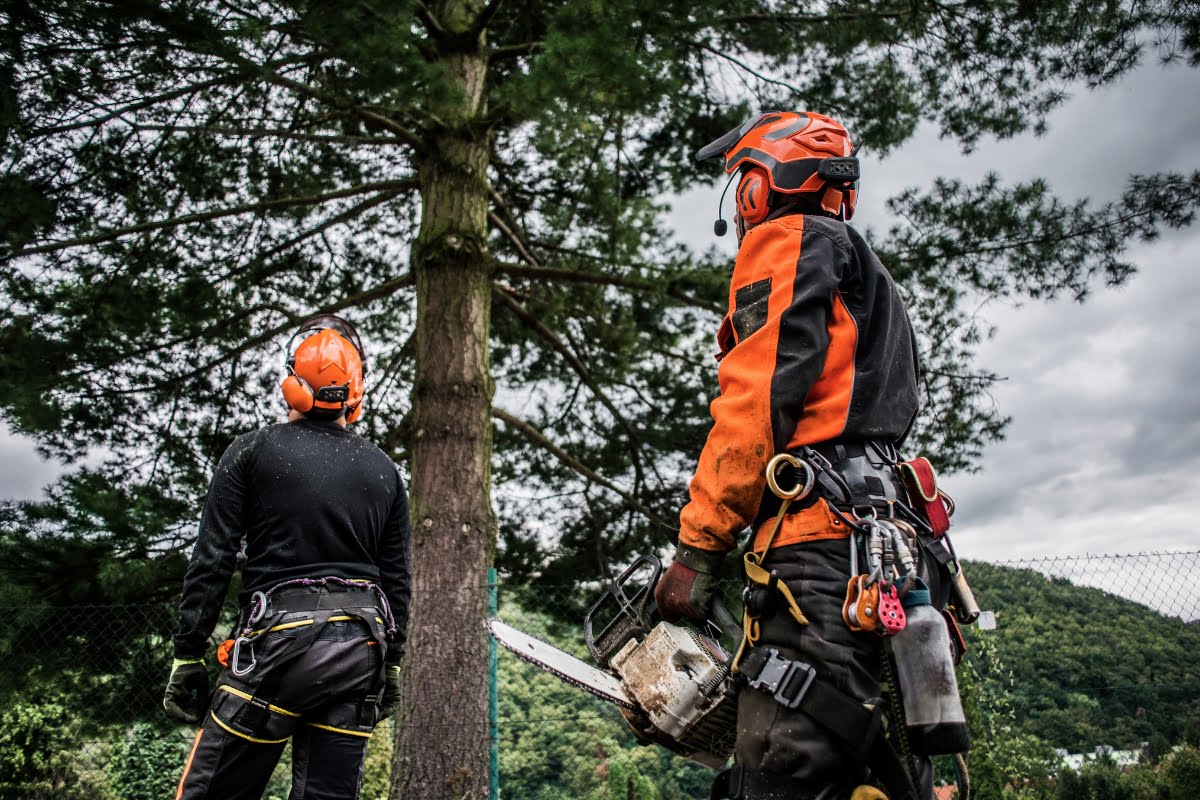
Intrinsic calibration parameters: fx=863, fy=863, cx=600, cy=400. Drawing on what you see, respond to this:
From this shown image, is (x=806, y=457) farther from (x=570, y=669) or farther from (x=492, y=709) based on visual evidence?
(x=492, y=709)

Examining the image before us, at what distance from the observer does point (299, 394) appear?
3193mm

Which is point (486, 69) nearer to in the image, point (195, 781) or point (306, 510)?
point (306, 510)

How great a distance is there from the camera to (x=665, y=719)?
2131 millimetres

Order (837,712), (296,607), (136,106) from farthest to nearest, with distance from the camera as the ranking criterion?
(136,106) < (296,607) < (837,712)

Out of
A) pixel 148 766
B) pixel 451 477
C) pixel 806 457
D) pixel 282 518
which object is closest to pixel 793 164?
pixel 806 457

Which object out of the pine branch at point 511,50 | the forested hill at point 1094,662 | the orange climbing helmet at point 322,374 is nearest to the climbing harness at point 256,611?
the orange climbing helmet at point 322,374

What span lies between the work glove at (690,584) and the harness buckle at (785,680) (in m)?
0.24

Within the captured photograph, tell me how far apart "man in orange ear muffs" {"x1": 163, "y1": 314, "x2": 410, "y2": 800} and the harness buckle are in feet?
5.06

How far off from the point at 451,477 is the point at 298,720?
2.69m

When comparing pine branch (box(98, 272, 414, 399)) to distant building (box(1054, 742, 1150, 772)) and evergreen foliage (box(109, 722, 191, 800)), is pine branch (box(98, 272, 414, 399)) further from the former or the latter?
evergreen foliage (box(109, 722, 191, 800))

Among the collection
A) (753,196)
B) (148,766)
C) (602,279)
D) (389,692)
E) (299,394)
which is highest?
(602,279)

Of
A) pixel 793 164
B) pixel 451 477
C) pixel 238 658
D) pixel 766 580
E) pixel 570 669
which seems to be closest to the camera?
pixel 766 580

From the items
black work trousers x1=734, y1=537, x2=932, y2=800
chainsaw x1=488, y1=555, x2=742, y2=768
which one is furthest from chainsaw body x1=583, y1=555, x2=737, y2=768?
black work trousers x1=734, y1=537, x2=932, y2=800

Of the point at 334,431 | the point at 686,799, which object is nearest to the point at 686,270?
the point at 334,431
